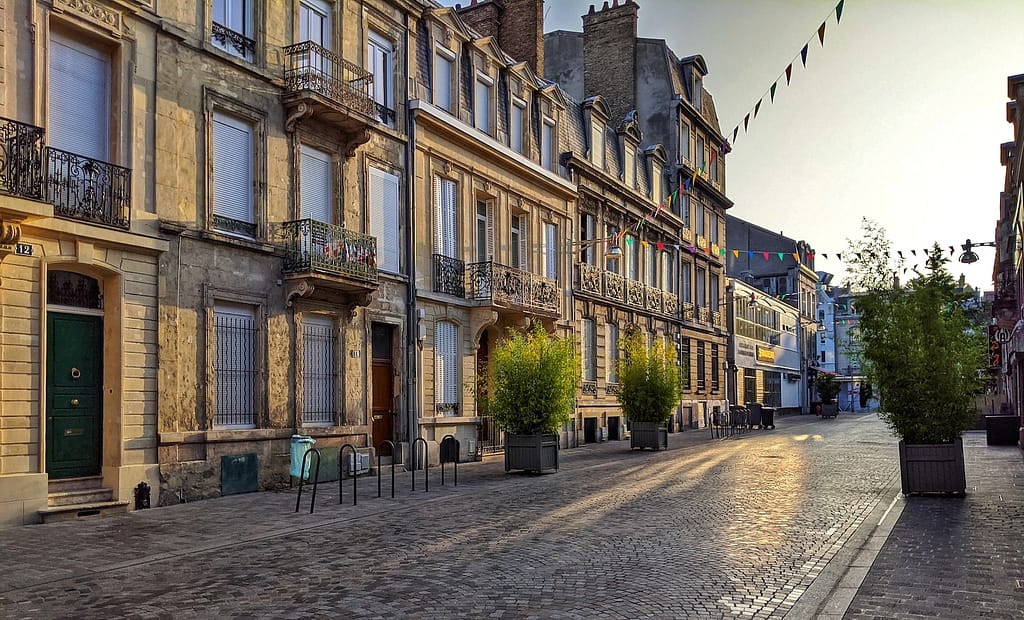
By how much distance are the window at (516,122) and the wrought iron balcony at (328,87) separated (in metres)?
6.84

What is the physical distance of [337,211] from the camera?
1747 cm

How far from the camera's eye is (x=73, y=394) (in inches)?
487

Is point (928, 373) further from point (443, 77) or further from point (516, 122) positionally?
point (516, 122)

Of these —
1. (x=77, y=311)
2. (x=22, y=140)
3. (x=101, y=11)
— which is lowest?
(x=77, y=311)

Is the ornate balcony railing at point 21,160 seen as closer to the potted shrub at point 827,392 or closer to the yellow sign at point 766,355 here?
the yellow sign at point 766,355

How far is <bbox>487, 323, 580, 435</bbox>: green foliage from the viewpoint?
1717cm

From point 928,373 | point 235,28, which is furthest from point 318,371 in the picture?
point 928,373

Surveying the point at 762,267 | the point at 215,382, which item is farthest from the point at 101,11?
the point at 762,267

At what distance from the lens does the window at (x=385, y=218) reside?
61.5 ft

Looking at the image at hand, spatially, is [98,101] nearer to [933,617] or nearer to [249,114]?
[249,114]

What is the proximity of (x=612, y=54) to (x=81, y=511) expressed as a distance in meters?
30.0

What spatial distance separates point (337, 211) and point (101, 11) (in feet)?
19.3

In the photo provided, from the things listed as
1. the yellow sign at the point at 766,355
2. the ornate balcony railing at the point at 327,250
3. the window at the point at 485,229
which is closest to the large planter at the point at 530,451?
the ornate balcony railing at the point at 327,250

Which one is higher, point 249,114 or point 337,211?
point 249,114
